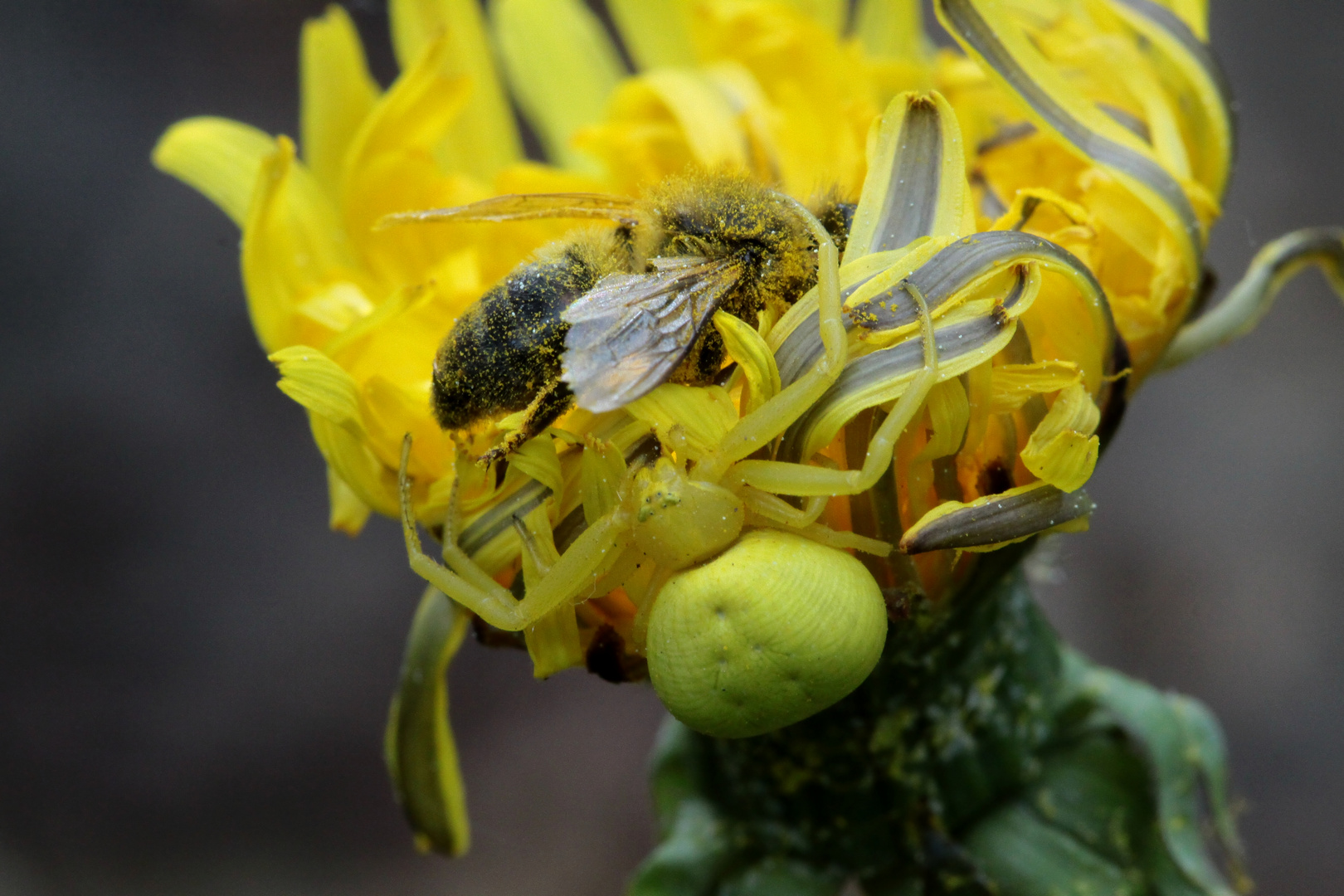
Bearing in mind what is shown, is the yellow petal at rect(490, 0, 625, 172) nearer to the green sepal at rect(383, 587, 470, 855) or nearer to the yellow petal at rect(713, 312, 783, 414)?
the green sepal at rect(383, 587, 470, 855)

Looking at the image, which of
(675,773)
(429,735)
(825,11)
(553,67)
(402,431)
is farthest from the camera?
(553,67)

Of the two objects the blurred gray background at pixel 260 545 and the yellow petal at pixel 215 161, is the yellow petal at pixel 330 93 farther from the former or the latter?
the blurred gray background at pixel 260 545

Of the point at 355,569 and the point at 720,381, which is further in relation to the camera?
the point at 355,569

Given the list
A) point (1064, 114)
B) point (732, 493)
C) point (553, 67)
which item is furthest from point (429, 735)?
point (553, 67)

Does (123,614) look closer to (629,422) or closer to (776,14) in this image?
(776,14)

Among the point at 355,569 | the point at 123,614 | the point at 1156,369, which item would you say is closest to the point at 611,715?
the point at 355,569

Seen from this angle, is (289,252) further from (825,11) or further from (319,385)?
(825,11)

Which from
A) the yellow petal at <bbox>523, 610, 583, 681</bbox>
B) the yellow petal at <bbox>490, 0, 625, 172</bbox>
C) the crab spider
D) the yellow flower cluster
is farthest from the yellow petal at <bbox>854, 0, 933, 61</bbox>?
the yellow petal at <bbox>523, 610, 583, 681</bbox>
